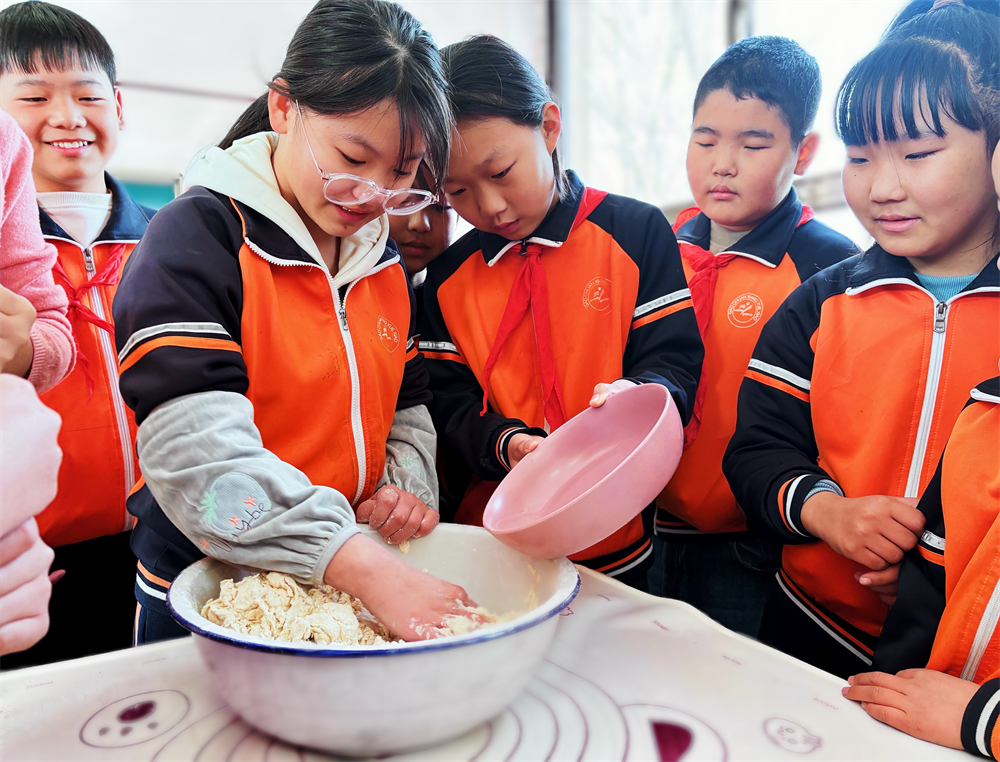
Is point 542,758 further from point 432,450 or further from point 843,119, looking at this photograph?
point 843,119

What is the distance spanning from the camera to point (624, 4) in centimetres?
362

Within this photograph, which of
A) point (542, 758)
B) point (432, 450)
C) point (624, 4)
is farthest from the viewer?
point (624, 4)

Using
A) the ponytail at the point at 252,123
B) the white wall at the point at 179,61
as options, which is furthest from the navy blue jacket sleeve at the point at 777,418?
the white wall at the point at 179,61

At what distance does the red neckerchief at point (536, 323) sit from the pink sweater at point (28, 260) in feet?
2.29

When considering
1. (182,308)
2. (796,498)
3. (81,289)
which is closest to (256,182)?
(182,308)

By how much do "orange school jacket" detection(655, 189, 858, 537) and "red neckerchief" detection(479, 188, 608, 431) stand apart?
32 cm

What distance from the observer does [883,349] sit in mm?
1028

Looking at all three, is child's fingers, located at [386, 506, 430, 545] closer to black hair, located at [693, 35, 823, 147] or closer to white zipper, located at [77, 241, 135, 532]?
white zipper, located at [77, 241, 135, 532]

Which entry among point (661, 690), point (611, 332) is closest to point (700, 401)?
point (611, 332)

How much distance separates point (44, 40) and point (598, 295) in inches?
46.5

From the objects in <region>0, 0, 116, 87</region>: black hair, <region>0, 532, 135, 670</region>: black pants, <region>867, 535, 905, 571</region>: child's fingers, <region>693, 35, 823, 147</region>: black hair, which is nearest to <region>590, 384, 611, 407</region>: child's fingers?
<region>867, 535, 905, 571</region>: child's fingers

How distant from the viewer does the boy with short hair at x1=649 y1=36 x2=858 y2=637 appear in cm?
143

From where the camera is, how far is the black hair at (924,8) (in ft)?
3.30

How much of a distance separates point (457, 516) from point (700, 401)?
1.78 feet
